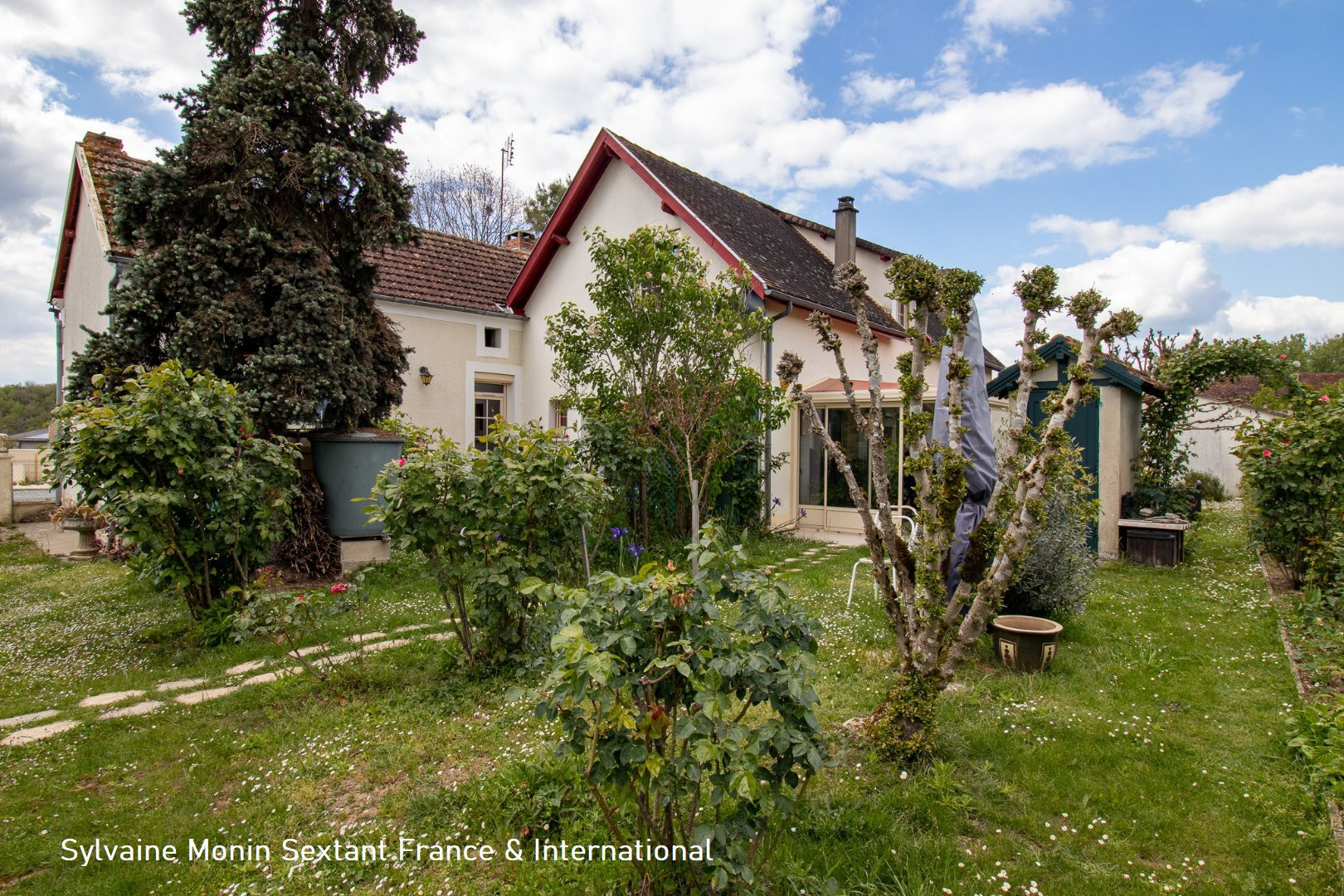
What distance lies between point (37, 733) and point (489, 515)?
278 centimetres

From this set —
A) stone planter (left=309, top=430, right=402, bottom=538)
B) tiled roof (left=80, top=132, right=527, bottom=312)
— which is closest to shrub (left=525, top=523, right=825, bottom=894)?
stone planter (left=309, top=430, right=402, bottom=538)

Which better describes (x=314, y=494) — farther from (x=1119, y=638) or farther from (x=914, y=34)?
(x=914, y=34)

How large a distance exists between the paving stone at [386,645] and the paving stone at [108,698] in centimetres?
137

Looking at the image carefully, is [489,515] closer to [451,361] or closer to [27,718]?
[27,718]

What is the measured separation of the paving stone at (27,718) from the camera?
3828mm

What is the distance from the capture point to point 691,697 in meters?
1.92

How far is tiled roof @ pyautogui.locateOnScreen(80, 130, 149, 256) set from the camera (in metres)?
9.76

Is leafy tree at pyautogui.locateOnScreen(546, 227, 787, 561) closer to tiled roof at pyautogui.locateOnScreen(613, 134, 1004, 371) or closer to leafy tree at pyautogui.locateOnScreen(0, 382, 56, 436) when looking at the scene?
tiled roof at pyautogui.locateOnScreen(613, 134, 1004, 371)

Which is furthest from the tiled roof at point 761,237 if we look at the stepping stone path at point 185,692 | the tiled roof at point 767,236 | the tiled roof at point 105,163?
the tiled roof at point 105,163

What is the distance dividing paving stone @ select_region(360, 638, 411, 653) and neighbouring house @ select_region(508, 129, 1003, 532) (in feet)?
23.0

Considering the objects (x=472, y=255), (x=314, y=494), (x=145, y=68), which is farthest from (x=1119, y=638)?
(x=472, y=255)

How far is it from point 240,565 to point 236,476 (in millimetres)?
794

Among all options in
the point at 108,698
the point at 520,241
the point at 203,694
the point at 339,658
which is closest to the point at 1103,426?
the point at 339,658

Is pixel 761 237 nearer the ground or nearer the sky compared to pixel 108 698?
nearer the sky
